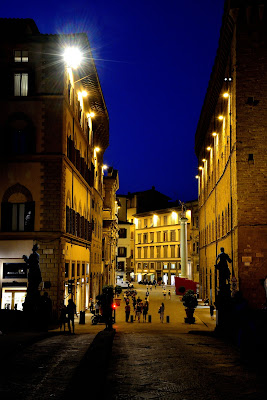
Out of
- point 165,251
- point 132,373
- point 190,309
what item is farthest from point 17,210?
point 165,251

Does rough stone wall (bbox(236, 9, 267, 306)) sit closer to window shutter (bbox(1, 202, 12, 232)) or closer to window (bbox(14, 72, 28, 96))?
window (bbox(14, 72, 28, 96))

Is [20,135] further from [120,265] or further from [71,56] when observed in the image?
[120,265]

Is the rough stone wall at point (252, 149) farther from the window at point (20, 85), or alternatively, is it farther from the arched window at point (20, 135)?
the window at point (20, 85)

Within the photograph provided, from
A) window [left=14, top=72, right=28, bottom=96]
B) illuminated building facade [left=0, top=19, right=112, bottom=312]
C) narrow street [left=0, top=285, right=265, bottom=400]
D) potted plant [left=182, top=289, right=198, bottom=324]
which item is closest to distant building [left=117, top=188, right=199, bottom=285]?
potted plant [left=182, top=289, right=198, bottom=324]

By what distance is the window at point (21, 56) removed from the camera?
27922 millimetres

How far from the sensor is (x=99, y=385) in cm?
818

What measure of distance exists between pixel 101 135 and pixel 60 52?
2202 centimetres

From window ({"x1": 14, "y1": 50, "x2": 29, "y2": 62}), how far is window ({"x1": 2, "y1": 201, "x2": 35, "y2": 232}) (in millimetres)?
8085

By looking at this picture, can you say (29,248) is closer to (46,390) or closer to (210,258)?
(46,390)

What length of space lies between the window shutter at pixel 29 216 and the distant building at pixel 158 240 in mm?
61221

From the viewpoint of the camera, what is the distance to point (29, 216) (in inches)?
1053

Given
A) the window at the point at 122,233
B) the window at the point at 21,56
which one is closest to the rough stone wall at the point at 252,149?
the window at the point at 21,56

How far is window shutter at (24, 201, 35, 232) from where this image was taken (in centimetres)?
2662

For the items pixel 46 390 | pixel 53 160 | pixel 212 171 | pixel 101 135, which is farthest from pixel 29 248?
pixel 101 135
